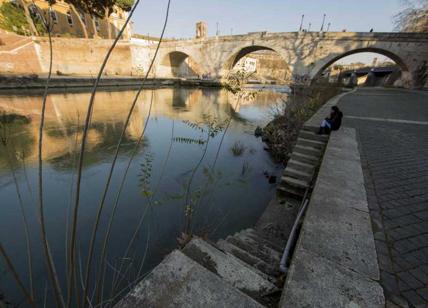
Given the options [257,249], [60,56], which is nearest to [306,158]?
[257,249]

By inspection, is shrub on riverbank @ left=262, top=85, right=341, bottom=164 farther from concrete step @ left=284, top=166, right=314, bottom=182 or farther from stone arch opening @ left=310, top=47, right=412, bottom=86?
stone arch opening @ left=310, top=47, right=412, bottom=86

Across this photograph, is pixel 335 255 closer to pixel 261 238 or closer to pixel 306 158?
pixel 261 238

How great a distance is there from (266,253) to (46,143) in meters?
7.45

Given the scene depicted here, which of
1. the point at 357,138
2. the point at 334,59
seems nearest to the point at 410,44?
the point at 334,59

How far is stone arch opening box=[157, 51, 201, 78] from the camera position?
3609 cm

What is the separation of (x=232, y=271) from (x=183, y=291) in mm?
419

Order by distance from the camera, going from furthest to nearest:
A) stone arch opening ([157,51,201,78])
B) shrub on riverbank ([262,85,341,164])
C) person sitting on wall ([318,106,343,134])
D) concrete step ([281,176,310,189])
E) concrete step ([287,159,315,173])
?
stone arch opening ([157,51,201,78]), shrub on riverbank ([262,85,341,164]), person sitting on wall ([318,106,343,134]), concrete step ([287,159,315,173]), concrete step ([281,176,310,189])

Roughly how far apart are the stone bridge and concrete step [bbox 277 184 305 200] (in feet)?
33.9

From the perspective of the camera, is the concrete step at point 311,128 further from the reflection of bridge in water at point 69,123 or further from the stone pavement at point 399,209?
the reflection of bridge in water at point 69,123

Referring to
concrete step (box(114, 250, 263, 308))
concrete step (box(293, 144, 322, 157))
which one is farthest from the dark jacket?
concrete step (box(114, 250, 263, 308))

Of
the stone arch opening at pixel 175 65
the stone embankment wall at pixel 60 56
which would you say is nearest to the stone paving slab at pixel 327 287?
the stone embankment wall at pixel 60 56

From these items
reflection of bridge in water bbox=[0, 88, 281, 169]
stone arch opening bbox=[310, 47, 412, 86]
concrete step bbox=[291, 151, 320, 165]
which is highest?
stone arch opening bbox=[310, 47, 412, 86]

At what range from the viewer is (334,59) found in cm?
2248

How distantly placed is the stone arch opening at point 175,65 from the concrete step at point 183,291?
3630 cm
